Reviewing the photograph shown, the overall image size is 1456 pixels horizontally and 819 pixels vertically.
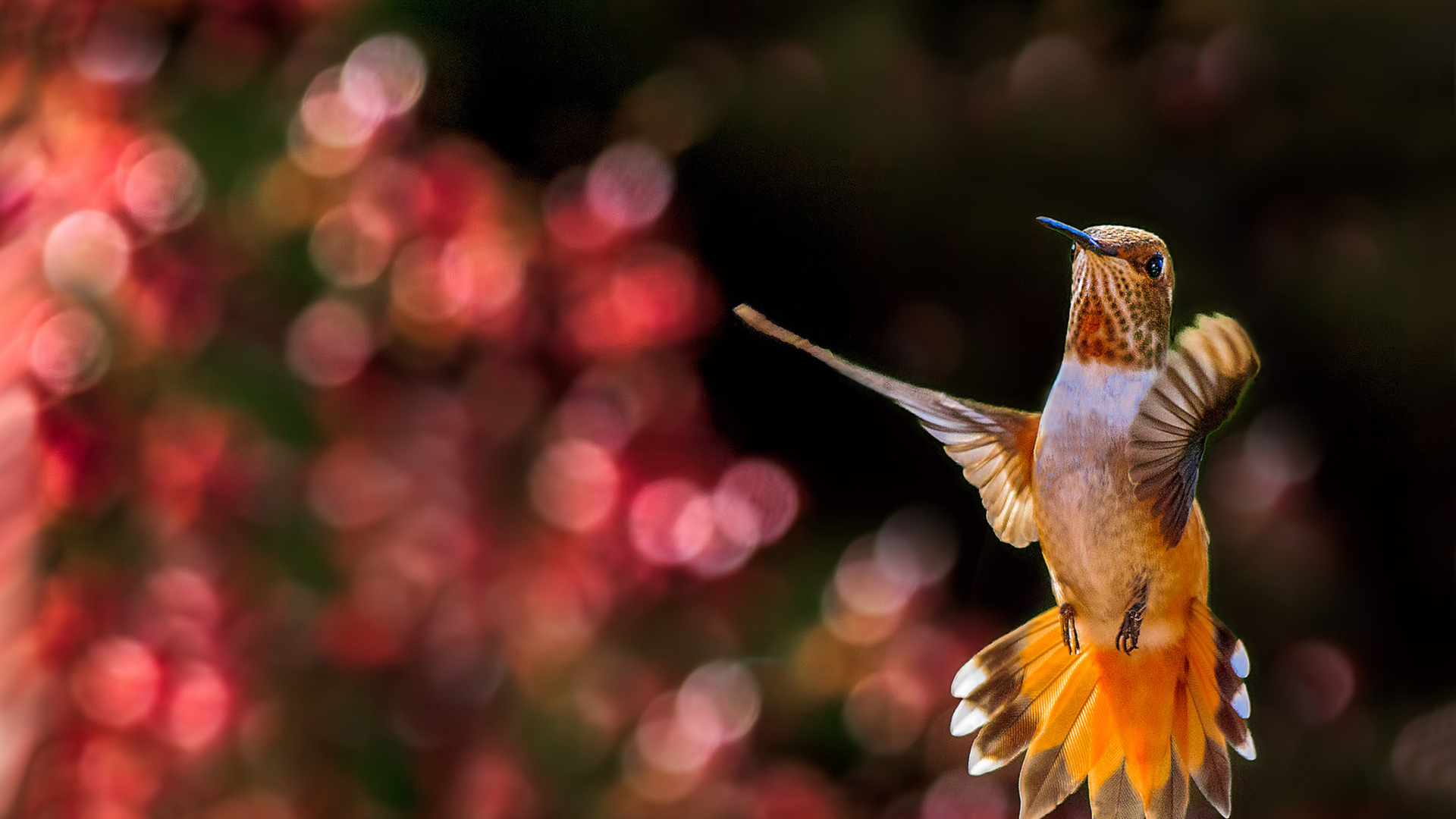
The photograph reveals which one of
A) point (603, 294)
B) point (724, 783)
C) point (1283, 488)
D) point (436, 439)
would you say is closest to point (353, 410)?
point (436, 439)

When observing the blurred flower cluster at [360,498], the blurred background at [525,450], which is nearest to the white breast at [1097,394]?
the blurred background at [525,450]

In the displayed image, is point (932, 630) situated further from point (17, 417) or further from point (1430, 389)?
point (17, 417)

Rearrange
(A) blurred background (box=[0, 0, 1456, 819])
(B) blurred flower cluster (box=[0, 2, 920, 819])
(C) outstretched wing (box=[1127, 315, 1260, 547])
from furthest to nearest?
1. (B) blurred flower cluster (box=[0, 2, 920, 819])
2. (A) blurred background (box=[0, 0, 1456, 819])
3. (C) outstretched wing (box=[1127, 315, 1260, 547])

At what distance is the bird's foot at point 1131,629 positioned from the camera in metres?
0.12

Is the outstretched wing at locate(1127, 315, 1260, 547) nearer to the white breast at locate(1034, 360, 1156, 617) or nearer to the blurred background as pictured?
the white breast at locate(1034, 360, 1156, 617)

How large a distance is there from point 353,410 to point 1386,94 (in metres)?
0.85

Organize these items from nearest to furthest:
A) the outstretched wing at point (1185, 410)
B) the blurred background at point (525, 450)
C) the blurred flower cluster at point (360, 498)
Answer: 1. the outstretched wing at point (1185, 410)
2. the blurred background at point (525, 450)
3. the blurred flower cluster at point (360, 498)

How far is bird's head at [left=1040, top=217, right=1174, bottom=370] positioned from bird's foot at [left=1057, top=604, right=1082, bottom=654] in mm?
29

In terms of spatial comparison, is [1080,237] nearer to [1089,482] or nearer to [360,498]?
[1089,482]

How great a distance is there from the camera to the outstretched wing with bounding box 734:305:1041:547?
0.13 m

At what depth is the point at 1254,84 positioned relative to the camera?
34.6 inches

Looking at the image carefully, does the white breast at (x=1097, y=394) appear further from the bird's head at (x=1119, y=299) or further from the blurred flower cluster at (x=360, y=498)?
the blurred flower cluster at (x=360, y=498)

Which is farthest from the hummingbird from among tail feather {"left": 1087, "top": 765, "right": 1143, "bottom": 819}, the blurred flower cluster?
the blurred flower cluster

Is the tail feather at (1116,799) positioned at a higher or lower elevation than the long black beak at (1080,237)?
lower
